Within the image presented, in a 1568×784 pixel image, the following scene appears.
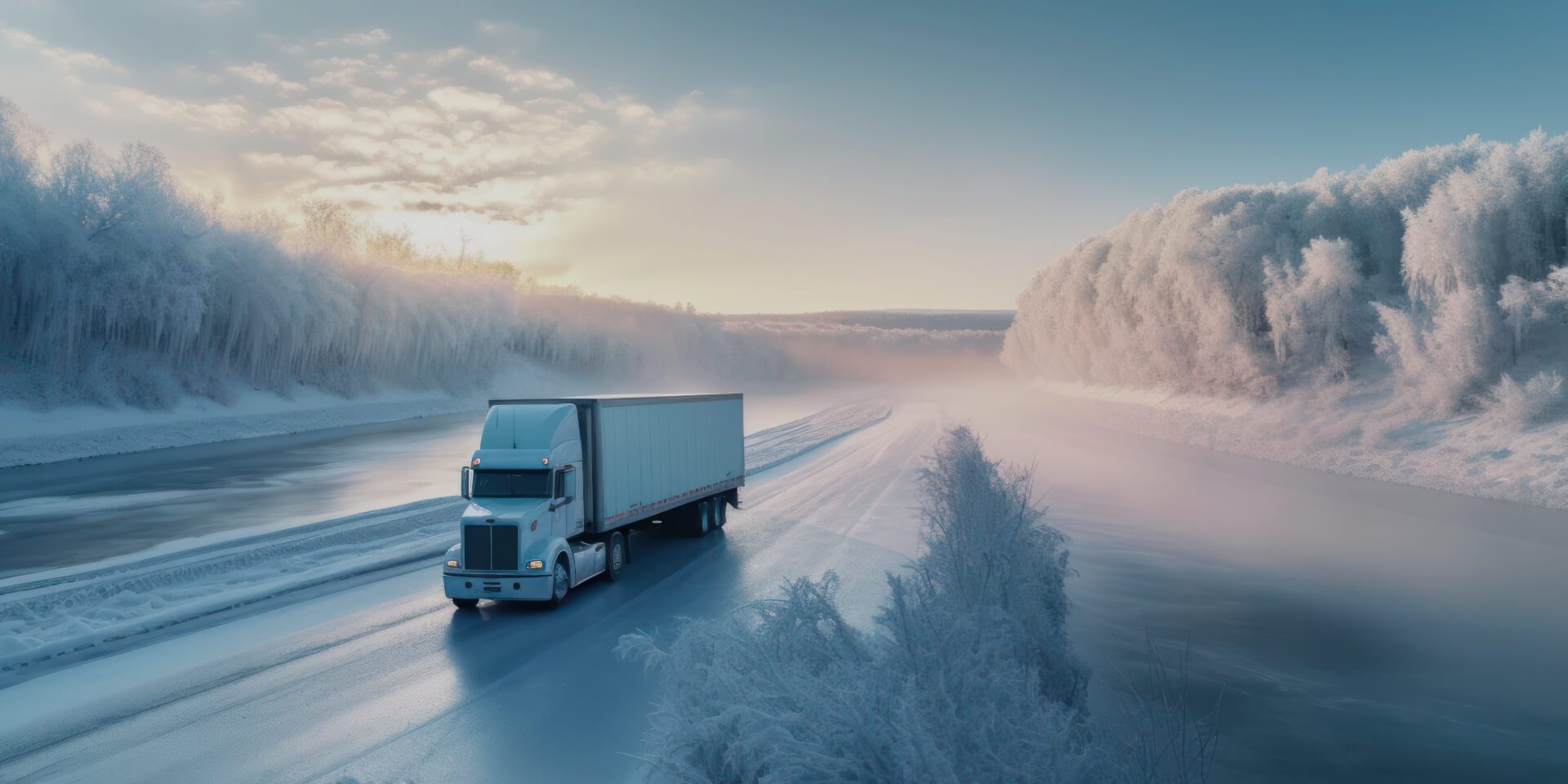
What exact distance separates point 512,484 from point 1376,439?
31.2 metres

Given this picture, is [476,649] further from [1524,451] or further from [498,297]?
[498,297]

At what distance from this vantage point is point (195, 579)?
46.5ft

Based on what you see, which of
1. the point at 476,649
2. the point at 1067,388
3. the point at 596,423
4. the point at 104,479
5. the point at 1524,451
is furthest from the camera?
the point at 1067,388

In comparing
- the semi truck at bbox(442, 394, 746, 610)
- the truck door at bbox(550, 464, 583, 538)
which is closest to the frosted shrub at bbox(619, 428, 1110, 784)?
the semi truck at bbox(442, 394, 746, 610)

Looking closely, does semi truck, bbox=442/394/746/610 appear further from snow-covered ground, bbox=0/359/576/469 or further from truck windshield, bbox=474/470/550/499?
snow-covered ground, bbox=0/359/576/469

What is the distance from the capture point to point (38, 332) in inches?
1527

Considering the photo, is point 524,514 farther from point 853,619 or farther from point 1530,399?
point 1530,399

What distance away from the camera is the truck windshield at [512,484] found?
41.4 ft

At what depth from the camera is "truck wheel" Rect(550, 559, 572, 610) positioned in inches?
477

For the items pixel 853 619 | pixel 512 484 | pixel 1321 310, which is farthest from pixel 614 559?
pixel 1321 310

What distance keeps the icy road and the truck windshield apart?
5.74 feet

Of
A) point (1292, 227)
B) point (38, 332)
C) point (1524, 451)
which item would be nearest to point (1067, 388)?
point (1292, 227)

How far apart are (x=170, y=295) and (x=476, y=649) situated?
144 ft

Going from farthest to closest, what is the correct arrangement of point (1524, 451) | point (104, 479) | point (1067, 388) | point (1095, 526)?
point (1067, 388), point (104, 479), point (1524, 451), point (1095, 526)
